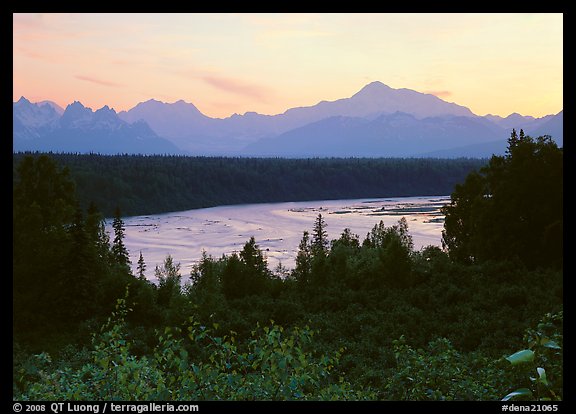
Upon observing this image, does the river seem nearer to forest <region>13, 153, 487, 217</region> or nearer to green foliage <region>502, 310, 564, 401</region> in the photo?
forest <region>13, 153, 487, 217</region>

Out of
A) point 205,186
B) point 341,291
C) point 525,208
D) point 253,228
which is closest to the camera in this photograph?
point 525,208

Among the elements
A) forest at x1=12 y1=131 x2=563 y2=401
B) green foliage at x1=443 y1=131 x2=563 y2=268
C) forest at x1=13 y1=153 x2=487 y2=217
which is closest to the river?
forest at x1=13 y1=153 x2=487 y2=217

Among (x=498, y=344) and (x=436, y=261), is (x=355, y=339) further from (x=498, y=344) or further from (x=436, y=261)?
(x=436, y=261)

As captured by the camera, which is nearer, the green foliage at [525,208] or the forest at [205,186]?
the green foliage at [525,208]

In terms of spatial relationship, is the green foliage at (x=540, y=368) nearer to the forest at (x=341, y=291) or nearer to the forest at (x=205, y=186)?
the forest at (x=341, y=291)

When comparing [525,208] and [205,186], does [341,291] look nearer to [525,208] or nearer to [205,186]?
[525,208]

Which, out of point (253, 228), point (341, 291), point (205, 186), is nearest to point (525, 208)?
point (341, 291)

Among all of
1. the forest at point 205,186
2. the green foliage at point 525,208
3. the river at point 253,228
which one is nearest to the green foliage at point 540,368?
the green foliage at point 525,208

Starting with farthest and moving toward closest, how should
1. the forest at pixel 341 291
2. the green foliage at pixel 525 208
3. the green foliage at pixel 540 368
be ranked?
the green foliage at pixel 525 208
the forest at pixel 341 291
the green foliage at pixel 540 368

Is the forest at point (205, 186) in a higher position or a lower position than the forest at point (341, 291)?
higher

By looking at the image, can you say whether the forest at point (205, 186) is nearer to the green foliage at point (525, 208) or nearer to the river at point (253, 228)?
the river at point (253, 228)

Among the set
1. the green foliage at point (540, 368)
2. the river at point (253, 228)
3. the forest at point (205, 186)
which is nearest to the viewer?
the green foliage at point (540, 368)

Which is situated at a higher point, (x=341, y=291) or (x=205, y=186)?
(x=205, y=186)

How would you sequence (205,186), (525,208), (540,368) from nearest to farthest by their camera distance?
(540,368)
(525,208)
(205,186)
